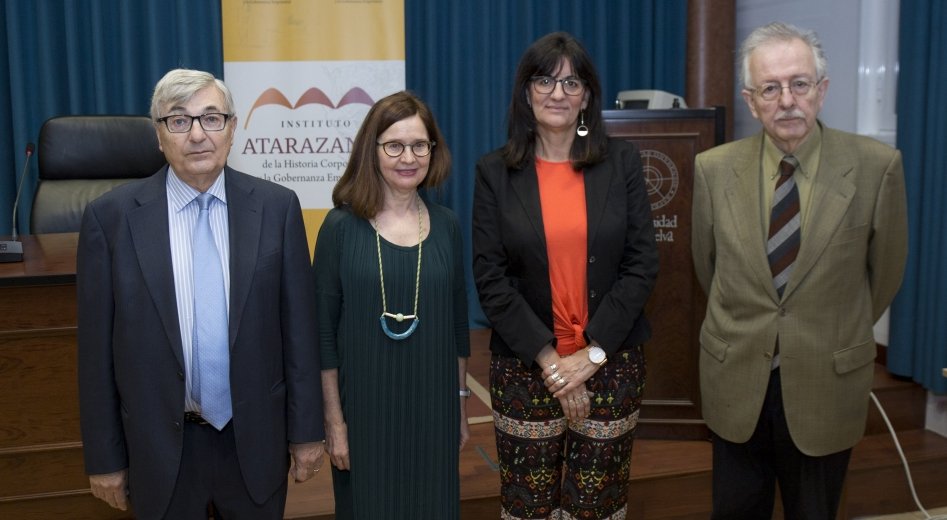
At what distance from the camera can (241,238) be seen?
5.28 ft

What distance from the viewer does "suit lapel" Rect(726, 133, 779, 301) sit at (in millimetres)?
1828

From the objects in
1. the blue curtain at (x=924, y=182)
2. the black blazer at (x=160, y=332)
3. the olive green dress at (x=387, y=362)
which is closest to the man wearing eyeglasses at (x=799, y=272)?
the olive green dress at (x=387, y=362)

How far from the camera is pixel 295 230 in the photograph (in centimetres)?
168

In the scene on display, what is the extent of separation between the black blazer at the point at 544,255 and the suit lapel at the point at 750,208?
21 cm

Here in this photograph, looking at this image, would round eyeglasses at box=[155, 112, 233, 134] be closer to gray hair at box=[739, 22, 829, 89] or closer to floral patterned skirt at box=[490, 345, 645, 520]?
floral patterned skirt at box=[490, 345, 645, 520]

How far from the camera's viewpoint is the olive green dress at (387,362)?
71.9 inches

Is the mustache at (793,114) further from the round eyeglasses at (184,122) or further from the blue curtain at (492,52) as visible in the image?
the blue curtain at (492,52)

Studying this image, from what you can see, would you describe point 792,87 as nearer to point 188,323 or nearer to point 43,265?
point 188,323

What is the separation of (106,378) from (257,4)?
319cm

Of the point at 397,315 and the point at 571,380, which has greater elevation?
the point at 397,315

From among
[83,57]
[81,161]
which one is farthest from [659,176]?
[83,57]

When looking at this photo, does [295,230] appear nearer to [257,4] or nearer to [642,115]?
[642,115]

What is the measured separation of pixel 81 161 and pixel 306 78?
4.18ft

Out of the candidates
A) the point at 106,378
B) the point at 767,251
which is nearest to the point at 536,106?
the point at 767,251
